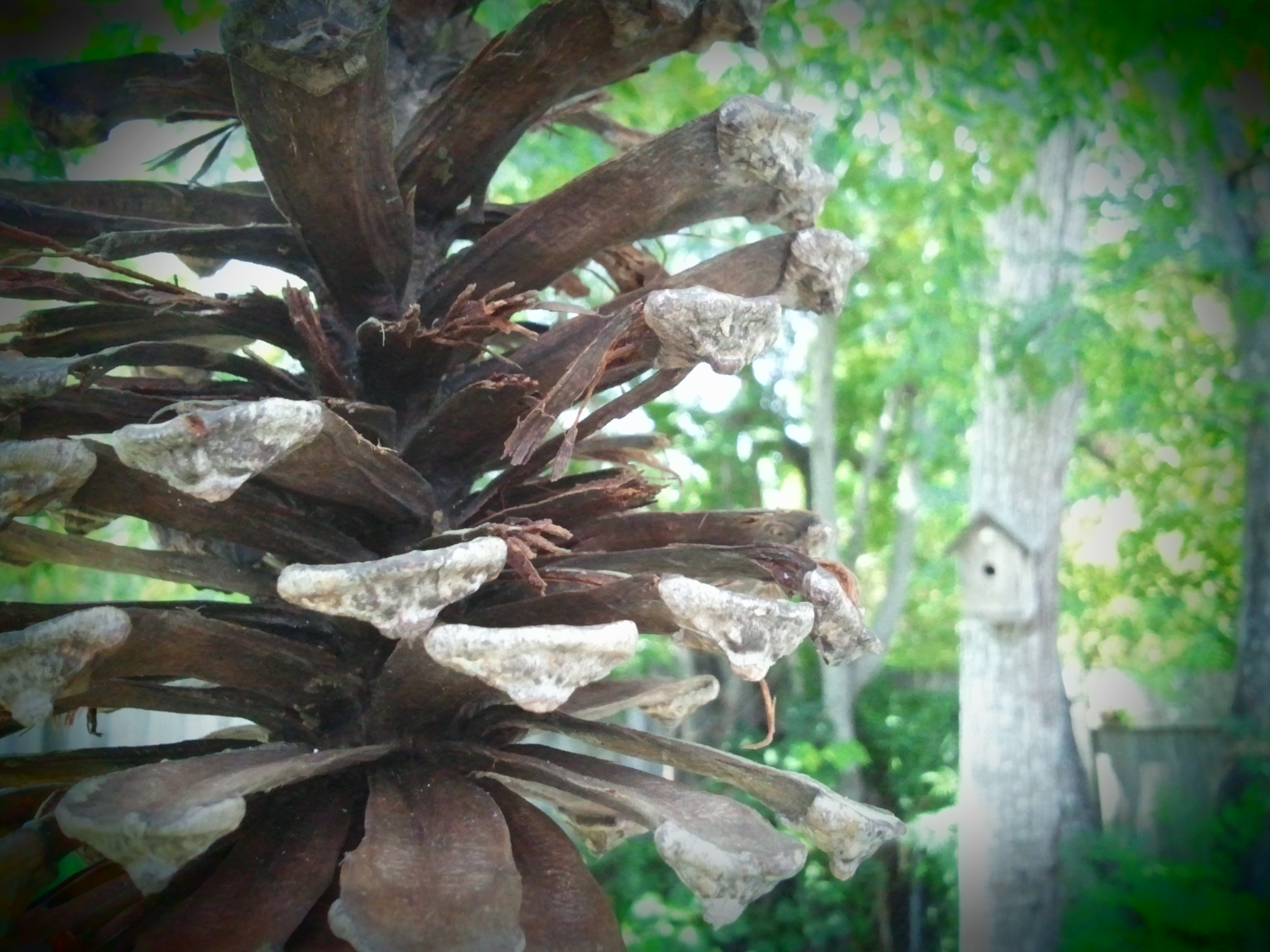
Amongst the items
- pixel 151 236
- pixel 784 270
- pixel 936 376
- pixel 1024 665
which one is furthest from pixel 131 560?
pixel 936 376

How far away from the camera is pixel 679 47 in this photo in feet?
2.00

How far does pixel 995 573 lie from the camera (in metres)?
2.70

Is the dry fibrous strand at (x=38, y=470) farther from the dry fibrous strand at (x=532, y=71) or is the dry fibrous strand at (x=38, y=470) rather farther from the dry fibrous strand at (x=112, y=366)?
the dry fibrous strand at (x=532, y=71)

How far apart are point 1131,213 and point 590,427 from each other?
2.99m

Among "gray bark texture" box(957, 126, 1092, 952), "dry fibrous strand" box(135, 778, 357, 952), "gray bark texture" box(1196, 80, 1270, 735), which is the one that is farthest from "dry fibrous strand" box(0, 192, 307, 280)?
"gray bark texture" box(1196, 80, 1270, 735)

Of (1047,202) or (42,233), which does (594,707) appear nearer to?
(42,233)

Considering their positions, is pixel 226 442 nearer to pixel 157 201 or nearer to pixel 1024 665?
pixel 157 201

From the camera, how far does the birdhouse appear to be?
104 inches

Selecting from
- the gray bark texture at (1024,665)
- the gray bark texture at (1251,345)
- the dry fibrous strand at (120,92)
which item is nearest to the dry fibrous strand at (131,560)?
the dry fibrous strand at (120,92)

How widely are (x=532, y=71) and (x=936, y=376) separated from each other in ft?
10.0

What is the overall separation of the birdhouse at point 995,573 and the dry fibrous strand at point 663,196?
2210 millimetres

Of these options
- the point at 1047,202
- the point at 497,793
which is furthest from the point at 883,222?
the point at 497,793

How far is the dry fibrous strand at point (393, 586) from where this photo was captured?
0.39 meters

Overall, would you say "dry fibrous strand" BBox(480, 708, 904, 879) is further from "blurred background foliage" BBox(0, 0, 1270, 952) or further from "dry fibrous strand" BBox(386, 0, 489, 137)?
"dry fibrous strand" BBox(386, 0, 489, 137)
